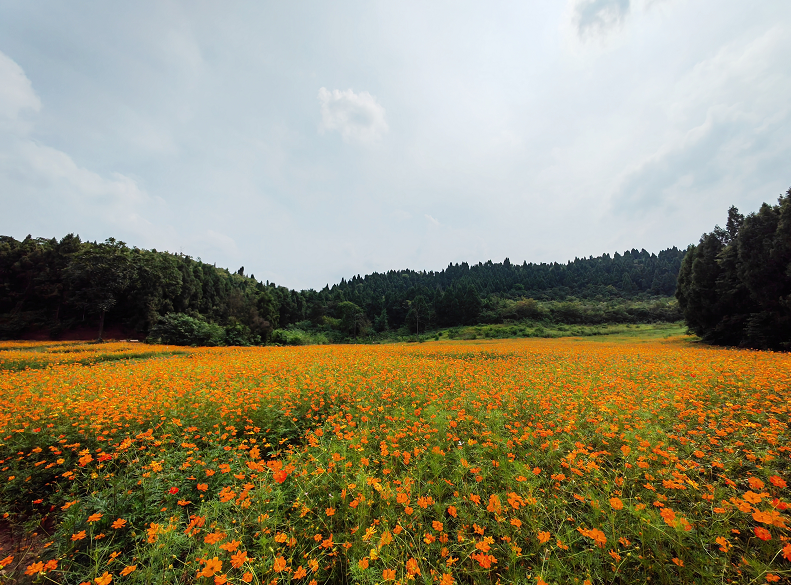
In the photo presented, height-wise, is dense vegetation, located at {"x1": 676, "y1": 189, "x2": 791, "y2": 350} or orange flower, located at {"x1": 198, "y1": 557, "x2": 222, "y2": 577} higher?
dense vegetation, located at {"x1": 676, "y1": 189, "x2": 791, "y2": 350}

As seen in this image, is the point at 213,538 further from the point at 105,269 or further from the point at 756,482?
the point at 105,269

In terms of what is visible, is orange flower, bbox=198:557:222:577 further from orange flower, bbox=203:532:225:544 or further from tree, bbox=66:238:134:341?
tree, bbox=66:238:134:341

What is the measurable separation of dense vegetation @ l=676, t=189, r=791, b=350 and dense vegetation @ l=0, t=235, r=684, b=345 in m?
27.1

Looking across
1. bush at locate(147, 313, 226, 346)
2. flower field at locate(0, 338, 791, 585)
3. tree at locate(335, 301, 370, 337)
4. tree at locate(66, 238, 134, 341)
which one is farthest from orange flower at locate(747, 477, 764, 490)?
tree at locate(335, 301, 370, 337)

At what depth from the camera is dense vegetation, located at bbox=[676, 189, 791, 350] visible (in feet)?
46.6

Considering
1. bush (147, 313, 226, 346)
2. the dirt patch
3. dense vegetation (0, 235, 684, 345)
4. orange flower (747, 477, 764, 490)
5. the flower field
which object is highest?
dense vegetation (0, 235, 684, 345)

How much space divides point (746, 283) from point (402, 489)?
23.4 metres

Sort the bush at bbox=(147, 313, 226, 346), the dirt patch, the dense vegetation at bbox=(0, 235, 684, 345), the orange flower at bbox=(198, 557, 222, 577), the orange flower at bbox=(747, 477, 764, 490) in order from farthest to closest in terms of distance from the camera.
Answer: the dense vegetation at bbox=(0, 235, 684, 345), the bush at bbox=(147, 313, 226, 346), the orange flower at bbox=(747, 477, 764, 490), the dirt patch, the orange flower at bbox=(198, 557, 222, 577)

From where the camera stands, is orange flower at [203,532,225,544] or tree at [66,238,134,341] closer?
orange flower at [203,532,225,544]

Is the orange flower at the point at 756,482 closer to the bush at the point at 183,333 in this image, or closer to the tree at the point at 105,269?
the bush at the point at 183,333

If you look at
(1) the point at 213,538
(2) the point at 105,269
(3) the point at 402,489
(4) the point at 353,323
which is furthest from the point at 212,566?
(4) the point at 353,323

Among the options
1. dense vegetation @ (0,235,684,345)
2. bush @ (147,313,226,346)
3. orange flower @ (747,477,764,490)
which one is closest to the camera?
orange flower @ (747,477,764,490)

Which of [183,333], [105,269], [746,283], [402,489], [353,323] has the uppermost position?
[105,269]

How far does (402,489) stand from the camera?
2646 millimetres
